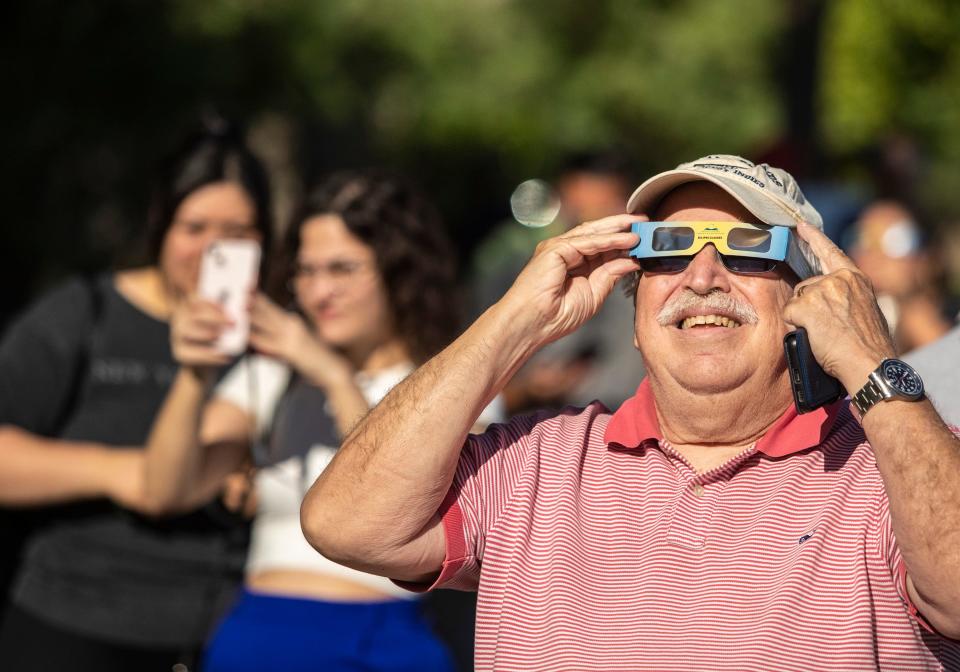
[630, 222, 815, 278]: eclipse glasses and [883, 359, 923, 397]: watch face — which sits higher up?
[630, 222, 815, 278]: eclipse glasses

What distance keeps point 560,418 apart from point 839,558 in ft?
2.52

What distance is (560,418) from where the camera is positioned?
3377 millimetres

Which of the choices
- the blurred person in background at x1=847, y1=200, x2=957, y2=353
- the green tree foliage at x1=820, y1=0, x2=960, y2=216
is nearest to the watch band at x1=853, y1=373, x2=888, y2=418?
the blurred person in background at x1=847, y1=200, x2=957, y2=353

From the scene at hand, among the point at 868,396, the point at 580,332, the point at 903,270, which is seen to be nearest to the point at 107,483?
the point at 868,396

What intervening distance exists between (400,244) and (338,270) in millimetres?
219

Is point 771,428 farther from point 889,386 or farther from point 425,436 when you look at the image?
point 425,436

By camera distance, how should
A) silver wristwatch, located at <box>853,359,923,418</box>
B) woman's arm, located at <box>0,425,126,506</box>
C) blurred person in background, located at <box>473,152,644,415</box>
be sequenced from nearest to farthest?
silver wristwatch, located at <box>853,359,923,418</box>, woman's arm, located at <box>0,425,126,506</box>, blurred person in background, located at <box>473,152,644,415</box>

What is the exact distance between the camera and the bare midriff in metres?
4.13

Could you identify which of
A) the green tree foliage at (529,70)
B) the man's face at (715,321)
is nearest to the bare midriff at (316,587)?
the man's face at (715,321)

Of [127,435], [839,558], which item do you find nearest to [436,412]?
[839,558]

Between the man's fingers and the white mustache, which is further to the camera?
the white mustache

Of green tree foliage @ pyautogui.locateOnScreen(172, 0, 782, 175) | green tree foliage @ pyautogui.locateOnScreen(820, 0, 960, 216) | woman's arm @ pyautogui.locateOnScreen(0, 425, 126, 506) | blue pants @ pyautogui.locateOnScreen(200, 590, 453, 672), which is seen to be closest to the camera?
blue pants @ pyautogui.locateOnScreen(200, 590, 453, 672)

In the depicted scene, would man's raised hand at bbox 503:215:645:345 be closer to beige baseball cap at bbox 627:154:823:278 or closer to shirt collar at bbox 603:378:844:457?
beige baseball cap at bbox 627:154:823:278

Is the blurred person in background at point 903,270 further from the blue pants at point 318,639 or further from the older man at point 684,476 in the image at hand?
the older man at point 684,476
